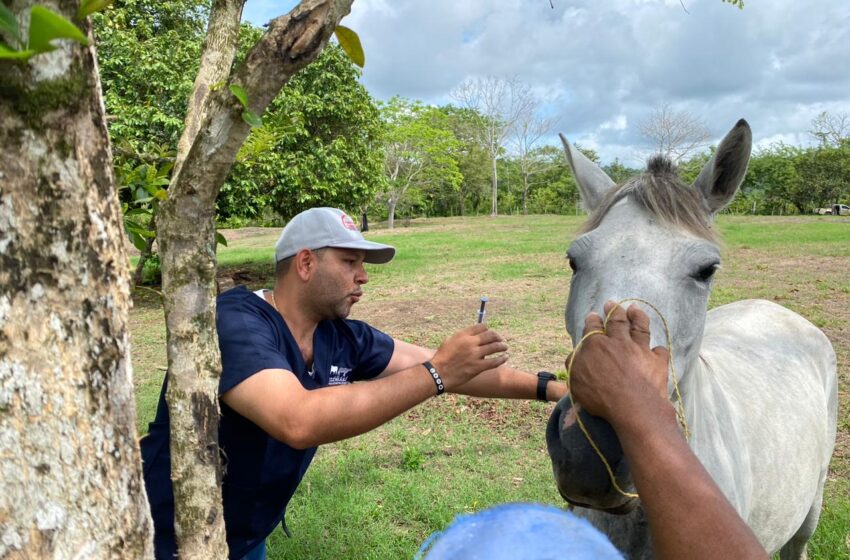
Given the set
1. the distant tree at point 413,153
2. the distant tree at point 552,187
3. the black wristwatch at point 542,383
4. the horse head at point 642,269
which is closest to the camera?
the horse head at point 642,269

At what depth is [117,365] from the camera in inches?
38.8

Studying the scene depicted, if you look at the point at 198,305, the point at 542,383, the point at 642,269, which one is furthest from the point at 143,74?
the point at 642,269

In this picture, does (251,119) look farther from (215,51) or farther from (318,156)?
(318,156)

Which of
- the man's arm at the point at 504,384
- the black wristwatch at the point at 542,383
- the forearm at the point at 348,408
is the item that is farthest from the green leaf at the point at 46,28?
the black wristwatch at the point at 542,383

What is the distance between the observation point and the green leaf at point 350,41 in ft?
4.66

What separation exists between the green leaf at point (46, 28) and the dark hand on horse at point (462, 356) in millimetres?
1522

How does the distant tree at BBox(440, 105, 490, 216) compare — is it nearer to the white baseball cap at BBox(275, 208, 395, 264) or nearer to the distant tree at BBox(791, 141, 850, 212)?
the distant tree at BBox(791, 141, 850, 212)

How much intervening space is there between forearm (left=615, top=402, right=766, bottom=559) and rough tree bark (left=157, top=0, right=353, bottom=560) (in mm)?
1149

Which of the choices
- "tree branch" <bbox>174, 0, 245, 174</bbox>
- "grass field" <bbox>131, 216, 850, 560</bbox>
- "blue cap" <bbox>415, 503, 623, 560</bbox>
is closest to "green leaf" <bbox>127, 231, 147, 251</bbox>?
"tree branch" <bbox>174, 0, 245, 174</bbox>

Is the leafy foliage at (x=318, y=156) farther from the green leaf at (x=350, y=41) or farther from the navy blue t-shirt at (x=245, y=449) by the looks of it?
the green leaf at (x=350, y=41)

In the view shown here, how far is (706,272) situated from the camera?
1919 mm

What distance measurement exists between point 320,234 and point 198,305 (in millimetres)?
1024

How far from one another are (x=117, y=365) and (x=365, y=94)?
1539 cm

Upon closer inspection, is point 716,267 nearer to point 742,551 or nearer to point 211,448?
point 742,551
